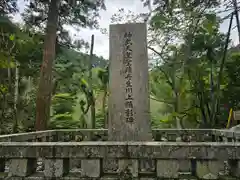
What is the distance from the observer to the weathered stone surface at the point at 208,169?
226 centimetres

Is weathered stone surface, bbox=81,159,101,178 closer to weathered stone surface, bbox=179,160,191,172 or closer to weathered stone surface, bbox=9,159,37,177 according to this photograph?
weathered stone surface, bbox=9,159,37,177

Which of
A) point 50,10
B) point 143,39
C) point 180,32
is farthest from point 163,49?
point 143,39

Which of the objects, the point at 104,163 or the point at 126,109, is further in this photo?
the point at 126,109

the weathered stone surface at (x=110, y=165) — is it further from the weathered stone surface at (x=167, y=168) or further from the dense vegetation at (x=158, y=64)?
the dense vegetation at (x=158, y=64)

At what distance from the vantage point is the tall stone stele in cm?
389

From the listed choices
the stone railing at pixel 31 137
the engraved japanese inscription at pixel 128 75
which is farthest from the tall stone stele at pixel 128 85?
the stone railing at pixel 31 137

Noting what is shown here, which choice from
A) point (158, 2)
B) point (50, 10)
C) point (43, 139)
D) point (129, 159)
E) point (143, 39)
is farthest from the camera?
point (158, 2)

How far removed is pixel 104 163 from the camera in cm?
257

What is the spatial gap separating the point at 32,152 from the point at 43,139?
2.78 m

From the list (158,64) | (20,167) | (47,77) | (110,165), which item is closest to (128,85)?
(110,165)

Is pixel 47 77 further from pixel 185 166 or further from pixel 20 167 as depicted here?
pixel 185 166

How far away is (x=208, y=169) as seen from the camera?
2283 mm

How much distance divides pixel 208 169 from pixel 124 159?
0.94 m

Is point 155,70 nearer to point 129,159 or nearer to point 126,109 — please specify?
point 126,109
